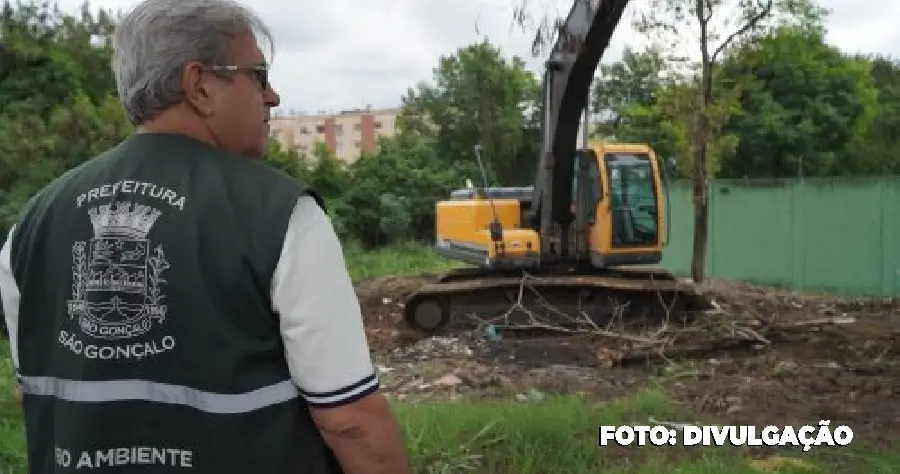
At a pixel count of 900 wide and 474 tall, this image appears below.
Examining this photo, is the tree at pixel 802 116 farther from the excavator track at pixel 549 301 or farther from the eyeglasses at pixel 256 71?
the eyeglasses at pixel 256 71

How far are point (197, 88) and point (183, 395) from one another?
582 millimetres

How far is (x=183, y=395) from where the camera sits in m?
1.82

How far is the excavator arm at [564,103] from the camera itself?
10406 mm

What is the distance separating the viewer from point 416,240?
27156mm

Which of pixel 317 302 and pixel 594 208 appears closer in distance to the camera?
pixel 317 302

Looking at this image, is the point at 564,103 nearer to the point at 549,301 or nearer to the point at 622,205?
the point at 622,205

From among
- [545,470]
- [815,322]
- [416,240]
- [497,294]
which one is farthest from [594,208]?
[416,240]

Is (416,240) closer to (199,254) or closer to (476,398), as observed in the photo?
(476,398)

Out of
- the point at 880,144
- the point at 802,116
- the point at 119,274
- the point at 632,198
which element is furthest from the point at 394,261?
the point at 880,144

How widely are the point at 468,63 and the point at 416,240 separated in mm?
9502

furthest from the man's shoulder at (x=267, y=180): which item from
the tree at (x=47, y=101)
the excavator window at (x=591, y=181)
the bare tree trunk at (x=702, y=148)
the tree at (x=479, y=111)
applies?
the tree at (x=479, y=111)

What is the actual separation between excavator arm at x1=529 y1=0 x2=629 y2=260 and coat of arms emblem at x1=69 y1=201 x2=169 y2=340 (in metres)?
8.54

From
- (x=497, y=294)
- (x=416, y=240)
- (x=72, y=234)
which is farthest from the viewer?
(x=416, y=240)

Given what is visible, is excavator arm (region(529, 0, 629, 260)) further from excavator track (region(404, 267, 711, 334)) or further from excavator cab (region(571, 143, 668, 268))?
excavator track (region(404, 267, 711, 334))
